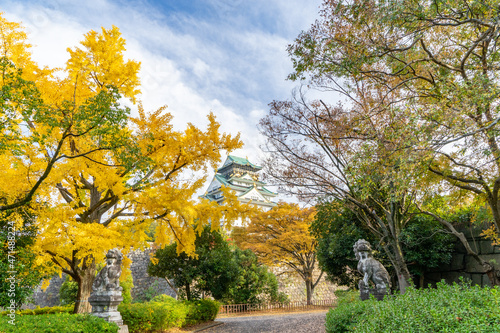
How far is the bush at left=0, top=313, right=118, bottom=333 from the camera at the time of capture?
4.80 meters

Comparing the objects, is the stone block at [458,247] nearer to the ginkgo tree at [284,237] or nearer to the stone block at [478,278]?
the stone block at [478,278]

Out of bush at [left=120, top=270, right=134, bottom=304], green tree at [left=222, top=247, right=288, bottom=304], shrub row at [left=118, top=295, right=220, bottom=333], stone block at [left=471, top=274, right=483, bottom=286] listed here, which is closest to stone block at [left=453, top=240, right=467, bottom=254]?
stone block at [left=471, top=274, right=483, bottom=286]

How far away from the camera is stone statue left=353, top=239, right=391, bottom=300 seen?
21.1 ft

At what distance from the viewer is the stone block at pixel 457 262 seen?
28.2 ft

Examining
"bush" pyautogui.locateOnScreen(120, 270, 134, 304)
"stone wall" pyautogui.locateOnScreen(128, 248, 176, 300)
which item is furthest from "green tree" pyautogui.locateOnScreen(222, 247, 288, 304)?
"bush" pyautogui.locateOnScreen(120, 270, 134, 304)

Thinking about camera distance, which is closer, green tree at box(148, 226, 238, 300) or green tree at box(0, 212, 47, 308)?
green tree at box(0, 212, 47, 308)

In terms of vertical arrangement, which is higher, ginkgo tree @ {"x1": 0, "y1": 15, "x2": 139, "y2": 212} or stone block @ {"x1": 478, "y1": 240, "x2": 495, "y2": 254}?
ginkgo tree @ {"x1": 0, "y1": 15, "x2": 139, "y2": 212}

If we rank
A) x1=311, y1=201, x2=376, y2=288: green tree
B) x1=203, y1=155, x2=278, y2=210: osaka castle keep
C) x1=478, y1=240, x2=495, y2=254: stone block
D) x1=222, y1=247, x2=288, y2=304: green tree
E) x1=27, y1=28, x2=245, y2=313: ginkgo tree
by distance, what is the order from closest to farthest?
x1=27, y1=28, x2=245, y2=313: ginkgo tree
x1=478, y1=240, x2=495, y2=254: stone block
x1=311, y1=201, x2=376, y2=288: green tree
x1=222, y1=247, x2=288, y2=304: green tree
x1=203, y1=155, x2=278, y2=210: osaka castle keep

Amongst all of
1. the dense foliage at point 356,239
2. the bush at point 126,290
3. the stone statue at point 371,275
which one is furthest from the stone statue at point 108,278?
the dense foliage at point 356,239

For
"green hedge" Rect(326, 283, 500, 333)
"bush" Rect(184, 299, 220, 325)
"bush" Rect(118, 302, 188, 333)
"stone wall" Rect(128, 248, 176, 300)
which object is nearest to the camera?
"green hedge" Rect(326, 283, 500, 333)

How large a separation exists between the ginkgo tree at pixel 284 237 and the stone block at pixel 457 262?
7.41 m

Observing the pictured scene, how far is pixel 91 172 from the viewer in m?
6.79

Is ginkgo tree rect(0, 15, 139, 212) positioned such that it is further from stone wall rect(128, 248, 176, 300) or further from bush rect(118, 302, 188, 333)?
stone wall rect(128, 248, 176, 300)

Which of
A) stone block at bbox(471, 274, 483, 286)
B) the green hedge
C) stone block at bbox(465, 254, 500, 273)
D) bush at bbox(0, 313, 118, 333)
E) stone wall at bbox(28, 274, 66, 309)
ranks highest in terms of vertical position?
stone block at bbox(465, 254, 500, 273)
